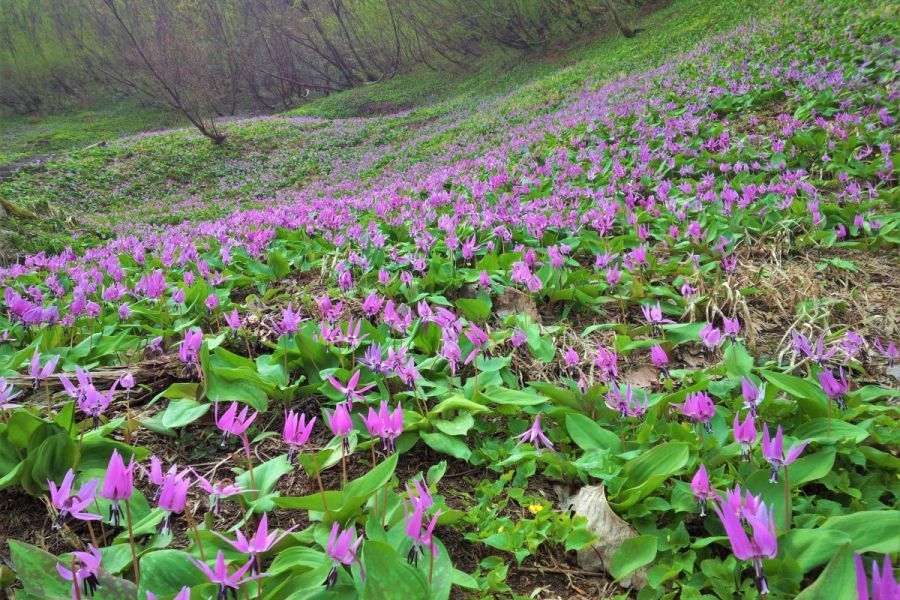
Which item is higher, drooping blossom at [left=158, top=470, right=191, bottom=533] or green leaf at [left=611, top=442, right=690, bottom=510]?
drooping blossom at [left=158, top=470, right=191, bottom=533]

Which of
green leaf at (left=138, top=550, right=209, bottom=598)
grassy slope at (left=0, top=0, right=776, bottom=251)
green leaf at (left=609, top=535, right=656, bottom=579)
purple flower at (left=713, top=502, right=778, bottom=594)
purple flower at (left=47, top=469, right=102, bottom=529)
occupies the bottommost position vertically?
green leaf at (left=609, top=535, right=656, bottom=579)

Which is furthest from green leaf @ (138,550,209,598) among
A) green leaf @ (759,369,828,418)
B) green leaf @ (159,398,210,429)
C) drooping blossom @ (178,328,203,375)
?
green leaf @ (759,369,828,418)

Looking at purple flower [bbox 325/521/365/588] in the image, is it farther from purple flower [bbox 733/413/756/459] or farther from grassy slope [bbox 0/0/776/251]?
grassy slope [bbox 0/0/776/251]

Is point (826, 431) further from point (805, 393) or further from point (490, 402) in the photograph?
point (490, 402)

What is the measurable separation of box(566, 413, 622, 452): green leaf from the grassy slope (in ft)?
22.7

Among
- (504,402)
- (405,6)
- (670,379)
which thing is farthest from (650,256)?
(405,6)

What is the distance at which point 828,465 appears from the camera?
4.84 ft

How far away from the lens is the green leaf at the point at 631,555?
1332 millimetres

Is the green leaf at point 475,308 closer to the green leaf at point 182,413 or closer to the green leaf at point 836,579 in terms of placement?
the green leaf at point 182,413

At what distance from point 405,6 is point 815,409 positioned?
38.1 meters


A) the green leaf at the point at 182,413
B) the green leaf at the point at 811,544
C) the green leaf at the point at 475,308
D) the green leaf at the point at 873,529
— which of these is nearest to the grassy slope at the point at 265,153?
the green leaf at the point at 182,413

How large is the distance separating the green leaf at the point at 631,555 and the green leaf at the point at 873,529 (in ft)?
1.51

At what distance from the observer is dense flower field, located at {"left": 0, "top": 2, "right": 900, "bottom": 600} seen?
4.03 feet

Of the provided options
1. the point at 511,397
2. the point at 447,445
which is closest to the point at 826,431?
the point at 511,397
